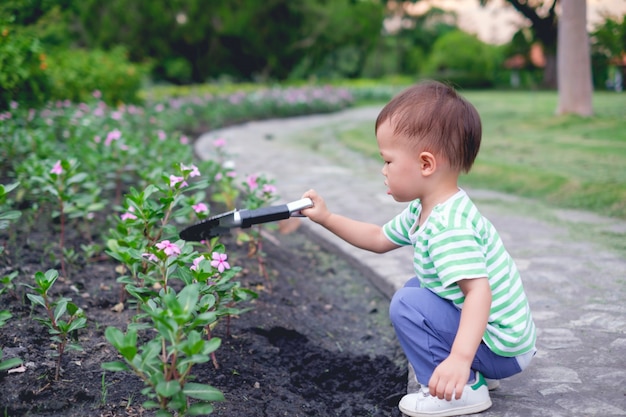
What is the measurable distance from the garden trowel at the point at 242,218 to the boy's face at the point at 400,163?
0.36 metres

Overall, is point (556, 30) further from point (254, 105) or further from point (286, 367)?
point (286, 367)

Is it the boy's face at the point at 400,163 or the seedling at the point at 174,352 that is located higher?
the boy's face at the point at 400,163

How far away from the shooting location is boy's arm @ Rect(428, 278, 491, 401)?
186cm

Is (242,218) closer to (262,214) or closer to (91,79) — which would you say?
(262,214)

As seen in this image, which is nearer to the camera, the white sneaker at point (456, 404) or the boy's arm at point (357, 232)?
the white sneaker at point (456, 404)

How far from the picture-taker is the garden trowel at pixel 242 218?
2.16 meters

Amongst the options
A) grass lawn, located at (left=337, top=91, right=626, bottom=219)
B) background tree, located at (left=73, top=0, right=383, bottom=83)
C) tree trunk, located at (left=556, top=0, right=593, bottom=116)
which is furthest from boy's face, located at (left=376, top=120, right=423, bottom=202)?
background tree, located at (left=73, top=0, right=383, bottom=83)

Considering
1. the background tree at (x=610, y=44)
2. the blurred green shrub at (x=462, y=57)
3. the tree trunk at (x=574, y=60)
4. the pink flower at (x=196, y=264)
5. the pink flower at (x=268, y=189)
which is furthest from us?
the blurred green shrub at (x=462, y=57)

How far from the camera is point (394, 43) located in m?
41.1

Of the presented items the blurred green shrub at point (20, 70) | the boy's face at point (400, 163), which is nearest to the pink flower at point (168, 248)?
the boy's face at point (400, 163)

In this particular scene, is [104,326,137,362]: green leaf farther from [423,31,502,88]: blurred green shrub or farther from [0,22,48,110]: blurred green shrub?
[423,31,502,88]: blurred green shrub

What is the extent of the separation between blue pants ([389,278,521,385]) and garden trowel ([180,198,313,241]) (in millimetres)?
483

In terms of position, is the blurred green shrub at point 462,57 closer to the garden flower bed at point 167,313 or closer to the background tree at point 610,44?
the background tree at point 610,44

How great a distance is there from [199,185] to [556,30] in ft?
38.2
